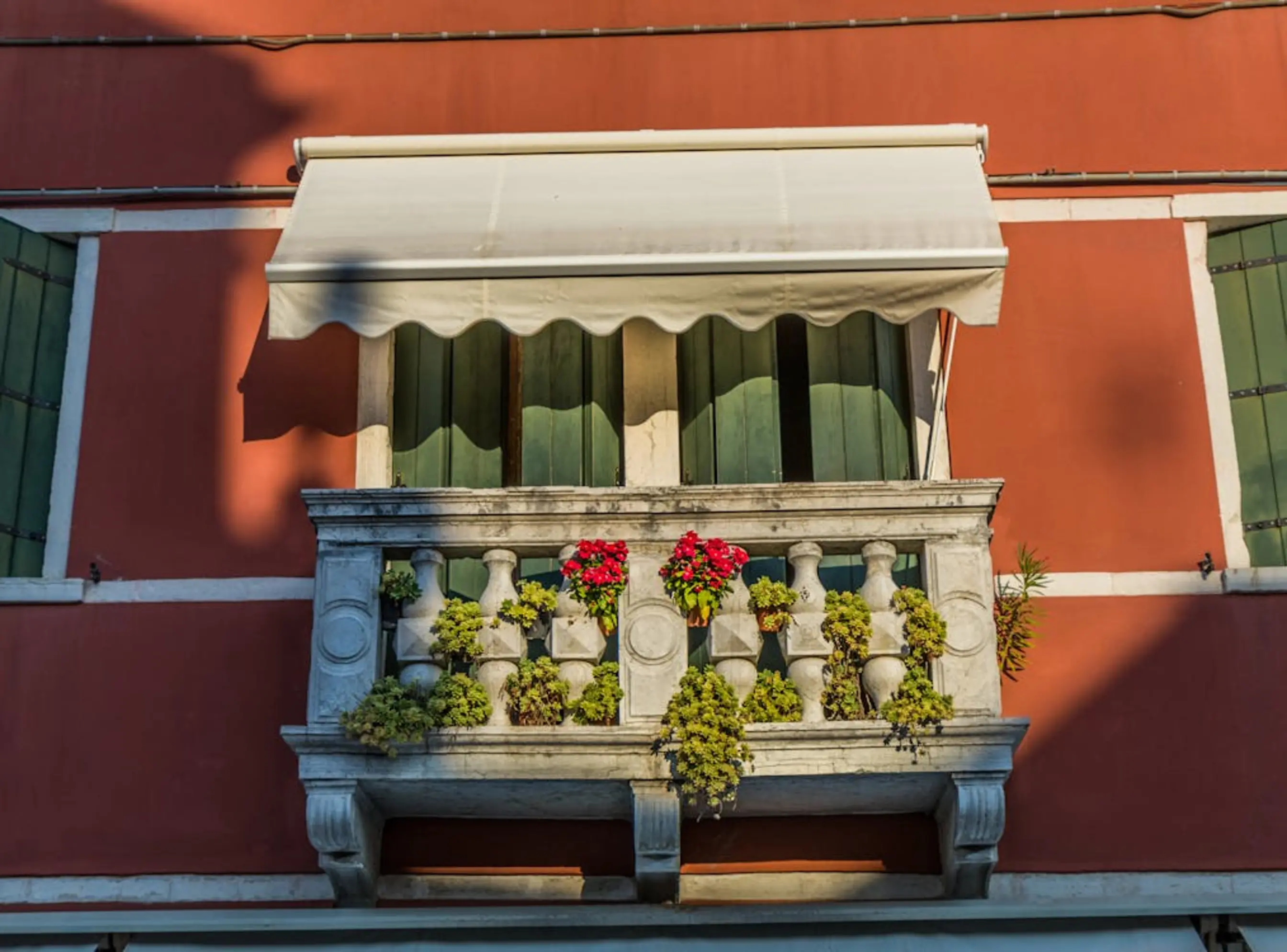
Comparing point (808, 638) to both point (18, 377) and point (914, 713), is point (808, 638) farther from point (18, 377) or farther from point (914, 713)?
point (18, 377)

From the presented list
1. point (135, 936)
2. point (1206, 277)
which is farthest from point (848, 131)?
point (135, 936)

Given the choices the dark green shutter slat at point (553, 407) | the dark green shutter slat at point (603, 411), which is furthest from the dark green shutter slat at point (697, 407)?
the dark green shutter slat at point (553, 407)

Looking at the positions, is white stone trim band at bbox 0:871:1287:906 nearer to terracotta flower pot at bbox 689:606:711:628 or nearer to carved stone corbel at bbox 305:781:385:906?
carved stone corbel at bbox 305:781:385:906

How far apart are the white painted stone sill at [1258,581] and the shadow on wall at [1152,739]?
45 mm

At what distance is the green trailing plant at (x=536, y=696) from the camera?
751cm

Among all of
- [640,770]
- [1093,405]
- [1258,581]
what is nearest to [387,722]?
[640,770]

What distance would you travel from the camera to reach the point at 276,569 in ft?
27.3

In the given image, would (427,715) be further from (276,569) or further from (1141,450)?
(1141,450)

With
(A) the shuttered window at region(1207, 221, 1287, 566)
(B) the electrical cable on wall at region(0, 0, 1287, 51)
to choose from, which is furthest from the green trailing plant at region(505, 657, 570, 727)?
(B) the electrical cable on wall at region(0, 0, 1287, 51)

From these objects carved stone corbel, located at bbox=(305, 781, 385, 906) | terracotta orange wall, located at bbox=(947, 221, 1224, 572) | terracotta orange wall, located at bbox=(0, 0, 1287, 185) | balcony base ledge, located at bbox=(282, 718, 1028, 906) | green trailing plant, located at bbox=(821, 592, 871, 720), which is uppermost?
terracotta orange wall, located at bbox=(0, 0, 1287, 185)

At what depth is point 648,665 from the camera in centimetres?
755

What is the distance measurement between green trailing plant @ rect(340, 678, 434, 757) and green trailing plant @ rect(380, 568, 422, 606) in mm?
392

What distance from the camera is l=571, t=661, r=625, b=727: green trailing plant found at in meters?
7.49

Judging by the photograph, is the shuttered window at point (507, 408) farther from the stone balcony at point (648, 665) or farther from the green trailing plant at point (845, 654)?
the green trailing plant at point (845, 654)
